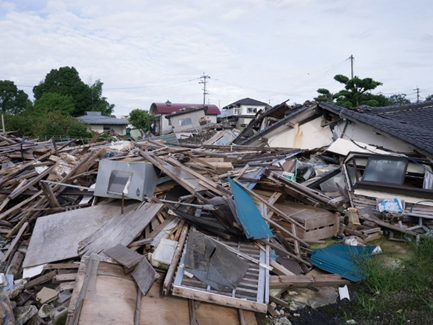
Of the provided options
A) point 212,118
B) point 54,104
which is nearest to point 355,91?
point 212,118

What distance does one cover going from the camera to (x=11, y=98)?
48.4 meters

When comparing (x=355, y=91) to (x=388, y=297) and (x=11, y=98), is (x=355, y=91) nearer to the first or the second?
(x=388, y=297)

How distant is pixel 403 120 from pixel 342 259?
9.23m

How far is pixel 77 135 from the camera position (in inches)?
1104

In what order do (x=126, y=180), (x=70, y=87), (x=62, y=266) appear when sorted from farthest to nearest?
(x=70, y=87)
(x=126, y=180)
(x=62, y=266)

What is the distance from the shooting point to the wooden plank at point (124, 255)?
431 cm

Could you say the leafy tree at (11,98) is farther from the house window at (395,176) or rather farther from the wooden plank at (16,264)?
the house window at (395,176)

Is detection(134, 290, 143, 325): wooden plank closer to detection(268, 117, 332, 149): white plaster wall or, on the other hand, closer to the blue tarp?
the blue tarp

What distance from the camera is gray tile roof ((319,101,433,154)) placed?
346 inches

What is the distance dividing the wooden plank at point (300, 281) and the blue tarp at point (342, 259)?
0.34 metres

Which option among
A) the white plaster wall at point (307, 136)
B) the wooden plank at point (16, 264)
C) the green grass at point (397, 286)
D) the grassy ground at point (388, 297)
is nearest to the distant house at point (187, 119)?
the white plaster wall at point (307, 136)

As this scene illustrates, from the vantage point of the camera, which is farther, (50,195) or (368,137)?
(368,137)

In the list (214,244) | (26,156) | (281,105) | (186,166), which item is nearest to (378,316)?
(214,244)

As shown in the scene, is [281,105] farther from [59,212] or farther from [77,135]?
[77,135]
